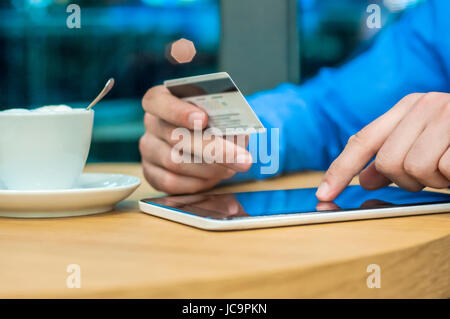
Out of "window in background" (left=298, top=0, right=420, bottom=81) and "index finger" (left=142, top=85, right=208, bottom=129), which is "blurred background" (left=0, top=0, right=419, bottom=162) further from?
"index finger" (left=142, top=85, right=208, bottom=129)

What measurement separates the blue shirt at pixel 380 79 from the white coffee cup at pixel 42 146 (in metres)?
0.71

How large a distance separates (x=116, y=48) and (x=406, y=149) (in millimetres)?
5001

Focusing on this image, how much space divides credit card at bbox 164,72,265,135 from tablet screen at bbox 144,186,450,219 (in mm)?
96

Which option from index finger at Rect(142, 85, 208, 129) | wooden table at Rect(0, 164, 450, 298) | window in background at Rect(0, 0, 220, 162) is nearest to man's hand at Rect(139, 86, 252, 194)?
index finger at Rect(142, 85, 208, 129)

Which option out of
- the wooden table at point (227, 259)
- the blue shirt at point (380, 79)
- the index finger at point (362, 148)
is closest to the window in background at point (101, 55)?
the blue shirt at point (380, 79)

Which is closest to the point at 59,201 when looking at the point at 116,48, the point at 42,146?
the point at 42,146

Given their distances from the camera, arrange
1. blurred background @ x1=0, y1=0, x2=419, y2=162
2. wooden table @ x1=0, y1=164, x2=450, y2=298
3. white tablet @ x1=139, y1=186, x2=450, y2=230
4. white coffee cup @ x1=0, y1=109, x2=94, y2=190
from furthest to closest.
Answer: blurred background @ x1=0, y1=0, x2=419, y2=162
white coffee cup @ x1=0, y1=109, x2=94, y2=190
white tablet @ x1=139, y1=186, x2=450, y2=230
wooden table @ x1=0, y1=164, x2=450, y2=298

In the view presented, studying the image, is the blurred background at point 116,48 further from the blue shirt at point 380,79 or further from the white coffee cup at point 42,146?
the white coffee cup at point 42,146

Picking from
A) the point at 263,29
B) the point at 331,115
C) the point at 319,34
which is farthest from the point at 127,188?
the point at 319,34

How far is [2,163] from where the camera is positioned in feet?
2.34

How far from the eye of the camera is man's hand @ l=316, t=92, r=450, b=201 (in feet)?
2.17

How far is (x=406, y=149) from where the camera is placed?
2.24 feet

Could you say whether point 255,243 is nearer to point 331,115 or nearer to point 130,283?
point 130,283

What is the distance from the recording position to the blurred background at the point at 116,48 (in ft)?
14.5
